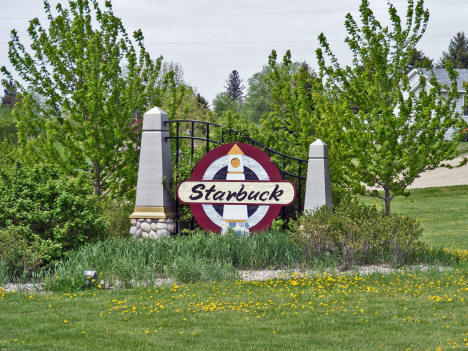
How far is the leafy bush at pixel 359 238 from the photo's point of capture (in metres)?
11.7

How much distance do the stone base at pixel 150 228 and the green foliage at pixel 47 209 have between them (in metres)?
1.46

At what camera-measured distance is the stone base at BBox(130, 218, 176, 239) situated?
44.4ft

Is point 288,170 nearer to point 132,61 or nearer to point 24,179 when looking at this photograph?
point 132,61

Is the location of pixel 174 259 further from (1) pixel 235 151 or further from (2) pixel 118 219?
(2) pixel 118 219

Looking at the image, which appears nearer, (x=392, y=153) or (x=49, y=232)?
(x=49, y=232)

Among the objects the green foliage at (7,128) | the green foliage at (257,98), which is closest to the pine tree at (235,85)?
the green foliage at (257,98)

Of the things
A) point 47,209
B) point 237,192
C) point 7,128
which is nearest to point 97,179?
point 237,192

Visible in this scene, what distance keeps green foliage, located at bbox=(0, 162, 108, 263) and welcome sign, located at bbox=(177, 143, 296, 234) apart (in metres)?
2.52

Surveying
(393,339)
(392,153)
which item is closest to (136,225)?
(392,153)

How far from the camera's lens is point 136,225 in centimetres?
1362

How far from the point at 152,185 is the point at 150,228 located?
0.93 metres

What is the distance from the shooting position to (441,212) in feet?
81.9

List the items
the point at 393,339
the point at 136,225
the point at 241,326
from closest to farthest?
the point at 393,339, the point at 241,326, the point at 136,225

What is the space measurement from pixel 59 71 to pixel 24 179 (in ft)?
15.6
